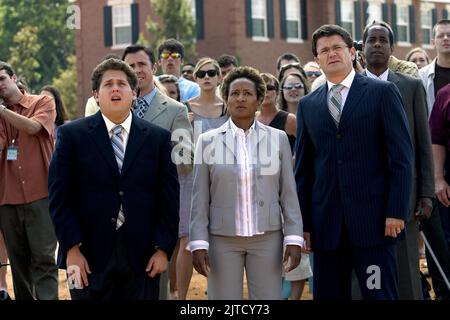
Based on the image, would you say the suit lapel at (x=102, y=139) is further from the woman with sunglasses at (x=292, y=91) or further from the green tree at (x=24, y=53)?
the green tree at (x=24, y=53)

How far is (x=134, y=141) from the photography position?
230 inches

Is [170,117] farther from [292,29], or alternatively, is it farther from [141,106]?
[292,29]

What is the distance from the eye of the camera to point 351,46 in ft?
20.7

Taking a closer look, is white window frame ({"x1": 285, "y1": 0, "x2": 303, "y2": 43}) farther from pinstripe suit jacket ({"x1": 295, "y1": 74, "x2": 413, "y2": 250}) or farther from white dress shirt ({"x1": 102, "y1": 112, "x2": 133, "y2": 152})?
white dress shirt ({"x1": 102, "y1": 112, "x2": 133, "y2": 152})

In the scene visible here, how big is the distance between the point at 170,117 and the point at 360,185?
80.6 inches

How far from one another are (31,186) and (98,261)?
2941mm

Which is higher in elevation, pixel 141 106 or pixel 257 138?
pixel 141 106

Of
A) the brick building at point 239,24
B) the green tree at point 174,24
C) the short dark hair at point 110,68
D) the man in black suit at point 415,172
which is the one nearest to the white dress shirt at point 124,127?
the short dark hair at point 110,68

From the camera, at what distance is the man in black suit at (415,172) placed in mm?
6812

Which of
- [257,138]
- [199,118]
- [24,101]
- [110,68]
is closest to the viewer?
[110,68]

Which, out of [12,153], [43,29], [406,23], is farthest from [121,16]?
[12,153]
